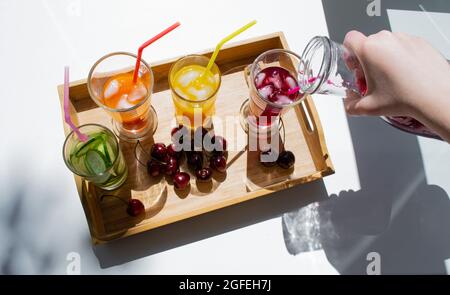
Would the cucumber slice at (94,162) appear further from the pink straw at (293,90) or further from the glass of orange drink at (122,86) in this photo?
the pink straw at (293,90)

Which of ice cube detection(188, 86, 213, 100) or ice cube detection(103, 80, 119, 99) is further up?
ice cube detection(103, 80, 119, 99)

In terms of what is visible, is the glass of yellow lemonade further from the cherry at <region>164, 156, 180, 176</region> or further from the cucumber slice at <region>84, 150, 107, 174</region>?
the cucumber slice at <region>84, 150, 107, 174</region>

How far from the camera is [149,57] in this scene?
→ 43.1 inches

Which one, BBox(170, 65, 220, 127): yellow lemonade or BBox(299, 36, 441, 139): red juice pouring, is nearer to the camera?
BBox(299, 36, 441, 139): red juice pouring

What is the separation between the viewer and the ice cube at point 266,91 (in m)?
0.94

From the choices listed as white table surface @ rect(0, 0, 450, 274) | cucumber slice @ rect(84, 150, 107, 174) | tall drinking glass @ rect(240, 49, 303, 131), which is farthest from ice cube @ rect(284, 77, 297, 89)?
cucumber slice @ rect(84, 150, 107, 174)

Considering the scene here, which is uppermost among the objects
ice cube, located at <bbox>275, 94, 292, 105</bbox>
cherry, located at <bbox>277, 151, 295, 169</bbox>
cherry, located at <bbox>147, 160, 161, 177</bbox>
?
ice cube, located at <bbox>275, 94, 292, 105</bbox>

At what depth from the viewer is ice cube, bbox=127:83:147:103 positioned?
93 cm

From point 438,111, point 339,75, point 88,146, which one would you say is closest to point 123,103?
point 88,146

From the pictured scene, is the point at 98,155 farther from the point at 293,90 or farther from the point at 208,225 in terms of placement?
the point at 293,90

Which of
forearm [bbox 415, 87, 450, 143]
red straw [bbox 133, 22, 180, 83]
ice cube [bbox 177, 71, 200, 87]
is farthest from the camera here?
ice cube [bbox 177, 71, 200, 87]
